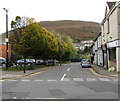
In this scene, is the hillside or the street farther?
the hillside

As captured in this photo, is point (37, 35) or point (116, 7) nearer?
point (116, 7)

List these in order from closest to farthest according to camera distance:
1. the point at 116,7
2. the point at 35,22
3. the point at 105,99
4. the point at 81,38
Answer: the point at 105,99 → the point at 116,7 → the point at 35,22 → the point at 81,38

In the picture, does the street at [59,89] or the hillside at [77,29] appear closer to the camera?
the street at [59,89]

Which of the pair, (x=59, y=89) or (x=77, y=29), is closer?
(x=59, y=89)

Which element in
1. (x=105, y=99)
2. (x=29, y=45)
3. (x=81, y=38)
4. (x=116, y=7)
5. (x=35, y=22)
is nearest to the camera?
(x=105, y=99)

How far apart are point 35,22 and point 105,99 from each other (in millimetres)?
22873

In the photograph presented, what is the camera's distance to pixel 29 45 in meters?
27.7

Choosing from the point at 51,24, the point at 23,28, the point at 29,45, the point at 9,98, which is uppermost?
the point at 51,24

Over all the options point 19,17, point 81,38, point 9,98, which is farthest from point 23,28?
point 81,38

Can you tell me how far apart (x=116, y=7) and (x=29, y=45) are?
12.0m

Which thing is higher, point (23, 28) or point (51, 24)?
point (51, 24)

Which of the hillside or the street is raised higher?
the hillside

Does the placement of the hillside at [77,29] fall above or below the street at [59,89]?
above

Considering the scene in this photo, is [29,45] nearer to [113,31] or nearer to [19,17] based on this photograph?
[19,17]
